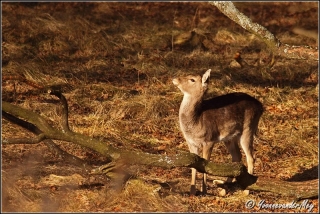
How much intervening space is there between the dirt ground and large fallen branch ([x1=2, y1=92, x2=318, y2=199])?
7.8 inches

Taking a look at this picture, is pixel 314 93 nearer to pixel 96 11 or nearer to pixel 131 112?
pixel 131 112

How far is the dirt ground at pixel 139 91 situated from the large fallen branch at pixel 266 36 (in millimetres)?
1829

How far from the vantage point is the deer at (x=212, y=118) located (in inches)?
374

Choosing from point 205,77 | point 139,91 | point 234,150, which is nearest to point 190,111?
point 205,77

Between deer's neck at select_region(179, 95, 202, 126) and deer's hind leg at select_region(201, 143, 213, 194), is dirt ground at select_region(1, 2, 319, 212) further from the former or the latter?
deer's neck at select_region(179, 95, 202, 126)

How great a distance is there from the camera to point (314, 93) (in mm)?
14102

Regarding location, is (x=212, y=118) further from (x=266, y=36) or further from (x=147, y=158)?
(x=147, y=158)

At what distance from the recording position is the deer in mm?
9492

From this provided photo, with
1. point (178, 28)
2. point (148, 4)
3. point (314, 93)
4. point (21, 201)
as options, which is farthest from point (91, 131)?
point (148, 4)

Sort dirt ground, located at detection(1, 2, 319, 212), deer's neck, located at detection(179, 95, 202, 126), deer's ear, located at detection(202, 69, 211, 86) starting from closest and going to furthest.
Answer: dirt ground, located at detection(1, 2, 319, 212) < deer's ear, located at detection(202, 69, 211, 86) < deer's neck, located at detection(179, 95, 202, 126)

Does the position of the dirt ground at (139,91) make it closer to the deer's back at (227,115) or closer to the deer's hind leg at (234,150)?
the deer's hind leg at (234,150)

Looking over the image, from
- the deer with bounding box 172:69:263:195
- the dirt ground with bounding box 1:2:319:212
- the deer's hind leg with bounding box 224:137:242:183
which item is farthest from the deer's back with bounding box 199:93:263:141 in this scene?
the dirt ground with bounding box 1:2:319:212

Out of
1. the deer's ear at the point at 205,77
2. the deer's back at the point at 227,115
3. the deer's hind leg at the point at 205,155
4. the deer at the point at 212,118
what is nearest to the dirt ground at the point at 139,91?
the deer's hind leg at the point at 205,155

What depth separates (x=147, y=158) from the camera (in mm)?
8320
